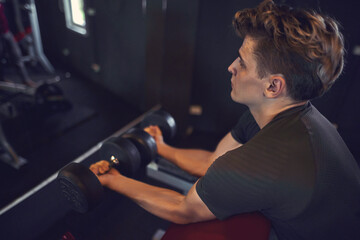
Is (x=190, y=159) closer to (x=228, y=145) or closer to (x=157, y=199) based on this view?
(x=228, y=145)

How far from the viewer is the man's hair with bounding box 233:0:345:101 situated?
2.69 feet

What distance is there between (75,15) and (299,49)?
2.87 metres

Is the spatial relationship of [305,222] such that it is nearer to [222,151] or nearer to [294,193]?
[294,193]

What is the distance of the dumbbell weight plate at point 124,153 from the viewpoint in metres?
1.27

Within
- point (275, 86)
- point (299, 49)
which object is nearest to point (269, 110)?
point (275, 86)

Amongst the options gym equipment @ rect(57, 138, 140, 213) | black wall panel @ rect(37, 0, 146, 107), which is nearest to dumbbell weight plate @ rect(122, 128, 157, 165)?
gym equipment @ rect(57, 138, 140, 213)

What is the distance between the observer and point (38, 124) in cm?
265

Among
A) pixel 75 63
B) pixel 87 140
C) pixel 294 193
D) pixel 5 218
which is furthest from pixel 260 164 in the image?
pixel 75 63

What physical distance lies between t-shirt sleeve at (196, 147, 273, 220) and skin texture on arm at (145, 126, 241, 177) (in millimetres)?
468

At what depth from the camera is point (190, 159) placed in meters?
Answer: 1.40

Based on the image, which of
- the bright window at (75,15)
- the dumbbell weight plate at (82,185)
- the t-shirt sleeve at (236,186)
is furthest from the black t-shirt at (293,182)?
the bright window at (75,15)

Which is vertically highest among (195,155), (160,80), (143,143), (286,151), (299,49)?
(299,49)

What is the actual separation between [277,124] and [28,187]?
1812 millimetres

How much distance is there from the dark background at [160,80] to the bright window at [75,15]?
69 mm
